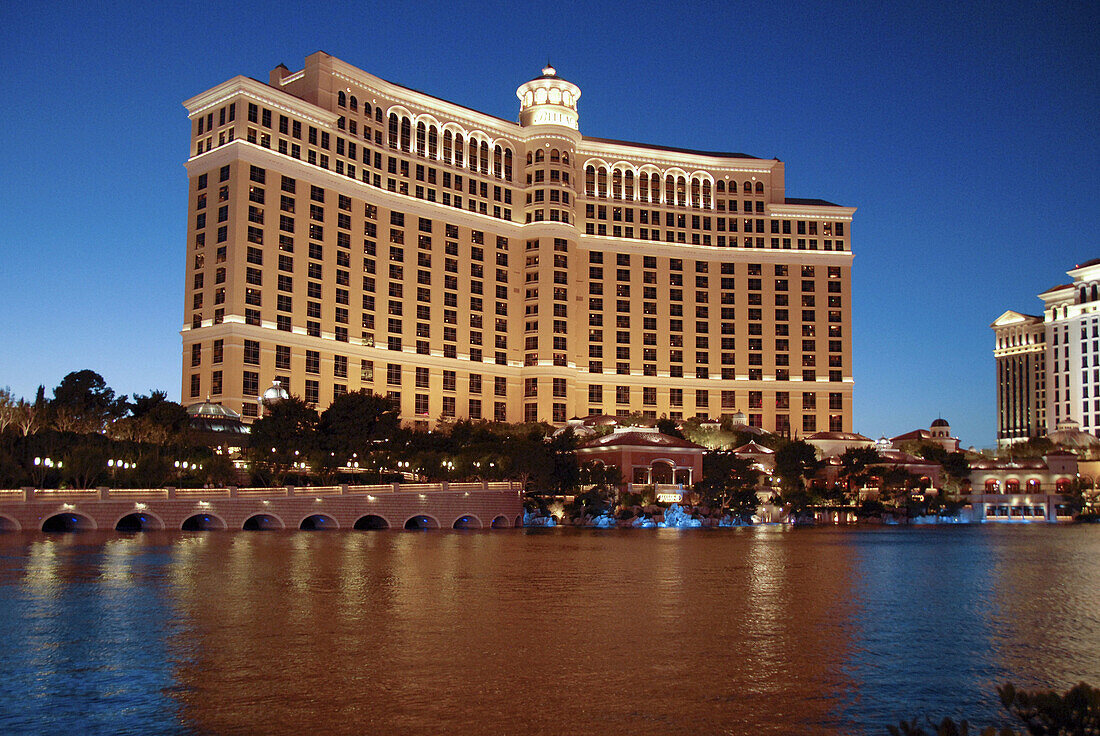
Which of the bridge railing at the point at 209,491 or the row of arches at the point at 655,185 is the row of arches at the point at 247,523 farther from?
the row of arches at the point at 655,185

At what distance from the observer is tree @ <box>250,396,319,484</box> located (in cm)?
8900

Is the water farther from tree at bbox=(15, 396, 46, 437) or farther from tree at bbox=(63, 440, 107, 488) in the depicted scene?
tree at bbox=(15, 396, 46, 437)

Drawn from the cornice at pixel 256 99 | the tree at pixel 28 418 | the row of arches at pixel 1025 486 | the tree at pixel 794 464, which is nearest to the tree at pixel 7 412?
the tree at pixel 28 418

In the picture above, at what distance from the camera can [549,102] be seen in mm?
151875

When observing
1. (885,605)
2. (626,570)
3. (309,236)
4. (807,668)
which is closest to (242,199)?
(309,236)

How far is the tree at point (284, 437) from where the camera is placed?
89000mm

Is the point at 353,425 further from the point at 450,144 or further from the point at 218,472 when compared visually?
the point at 450,144

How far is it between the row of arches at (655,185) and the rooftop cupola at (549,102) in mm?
9005

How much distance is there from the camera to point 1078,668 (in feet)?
84.3

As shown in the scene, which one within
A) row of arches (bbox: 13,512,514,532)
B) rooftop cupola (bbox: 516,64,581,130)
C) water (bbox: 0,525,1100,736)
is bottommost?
row of arches (bbox: 13,512,514,532)

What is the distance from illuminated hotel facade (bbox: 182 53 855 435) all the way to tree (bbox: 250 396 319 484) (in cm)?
2007

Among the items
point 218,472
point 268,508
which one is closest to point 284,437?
point 218,472

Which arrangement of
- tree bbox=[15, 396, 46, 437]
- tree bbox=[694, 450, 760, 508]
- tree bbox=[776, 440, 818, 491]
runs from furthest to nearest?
tree bbox=[776, 440, 818, 491] < tree bbox=[694, 450, 760, 508] < tree bbox=[15, 396, 46, 437]

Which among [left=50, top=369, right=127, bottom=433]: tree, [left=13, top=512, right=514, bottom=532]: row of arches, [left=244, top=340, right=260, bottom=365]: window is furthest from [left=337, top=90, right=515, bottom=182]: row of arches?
[left=13, top=512, right=514, bottom=532]: row of arches
